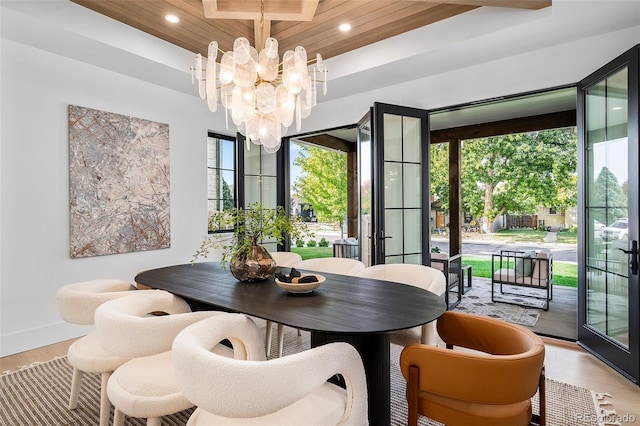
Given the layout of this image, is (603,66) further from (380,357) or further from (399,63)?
(380,357)

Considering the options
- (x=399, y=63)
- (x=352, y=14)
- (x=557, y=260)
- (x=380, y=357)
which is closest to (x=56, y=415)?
(x=380, y=357)

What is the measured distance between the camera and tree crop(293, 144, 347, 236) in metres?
10.0

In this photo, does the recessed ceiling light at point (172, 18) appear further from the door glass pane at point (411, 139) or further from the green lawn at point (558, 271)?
the green lawn at point (558, 271)

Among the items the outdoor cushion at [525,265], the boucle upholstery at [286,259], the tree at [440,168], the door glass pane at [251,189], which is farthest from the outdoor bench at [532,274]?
the tree at [440,168]

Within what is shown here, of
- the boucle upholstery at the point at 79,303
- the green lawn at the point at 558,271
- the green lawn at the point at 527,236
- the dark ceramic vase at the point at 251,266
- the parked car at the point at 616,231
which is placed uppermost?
the parked car at the point at 616,231

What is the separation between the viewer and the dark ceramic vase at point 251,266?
221 centimetres

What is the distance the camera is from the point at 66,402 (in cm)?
219

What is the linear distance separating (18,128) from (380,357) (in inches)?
140

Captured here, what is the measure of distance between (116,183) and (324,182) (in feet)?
22.6

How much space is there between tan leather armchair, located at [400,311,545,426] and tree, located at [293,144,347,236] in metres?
8.60

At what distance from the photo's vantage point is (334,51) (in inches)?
141

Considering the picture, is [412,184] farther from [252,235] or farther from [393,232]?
[252,235]

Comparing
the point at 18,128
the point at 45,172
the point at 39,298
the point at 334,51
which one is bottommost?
the point at 39,298

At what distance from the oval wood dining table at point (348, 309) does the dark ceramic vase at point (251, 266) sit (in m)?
0.05
